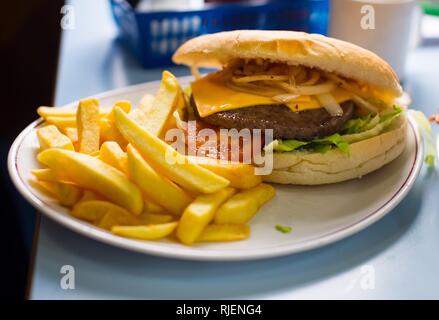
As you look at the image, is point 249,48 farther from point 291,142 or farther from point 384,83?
point 384,83

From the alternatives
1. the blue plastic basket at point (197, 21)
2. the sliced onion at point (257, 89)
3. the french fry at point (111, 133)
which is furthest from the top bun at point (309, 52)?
the blue plastic basket at point (197, 21)

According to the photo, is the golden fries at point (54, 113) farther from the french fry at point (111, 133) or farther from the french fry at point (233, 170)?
the french fry at point (233, 170)

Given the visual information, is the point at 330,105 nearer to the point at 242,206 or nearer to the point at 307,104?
the point at 307,104

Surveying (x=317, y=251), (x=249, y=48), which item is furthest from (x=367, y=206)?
(x=249, y=48)

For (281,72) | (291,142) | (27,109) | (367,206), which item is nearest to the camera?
(367,206)

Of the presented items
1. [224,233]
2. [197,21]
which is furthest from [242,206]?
[197,21]
